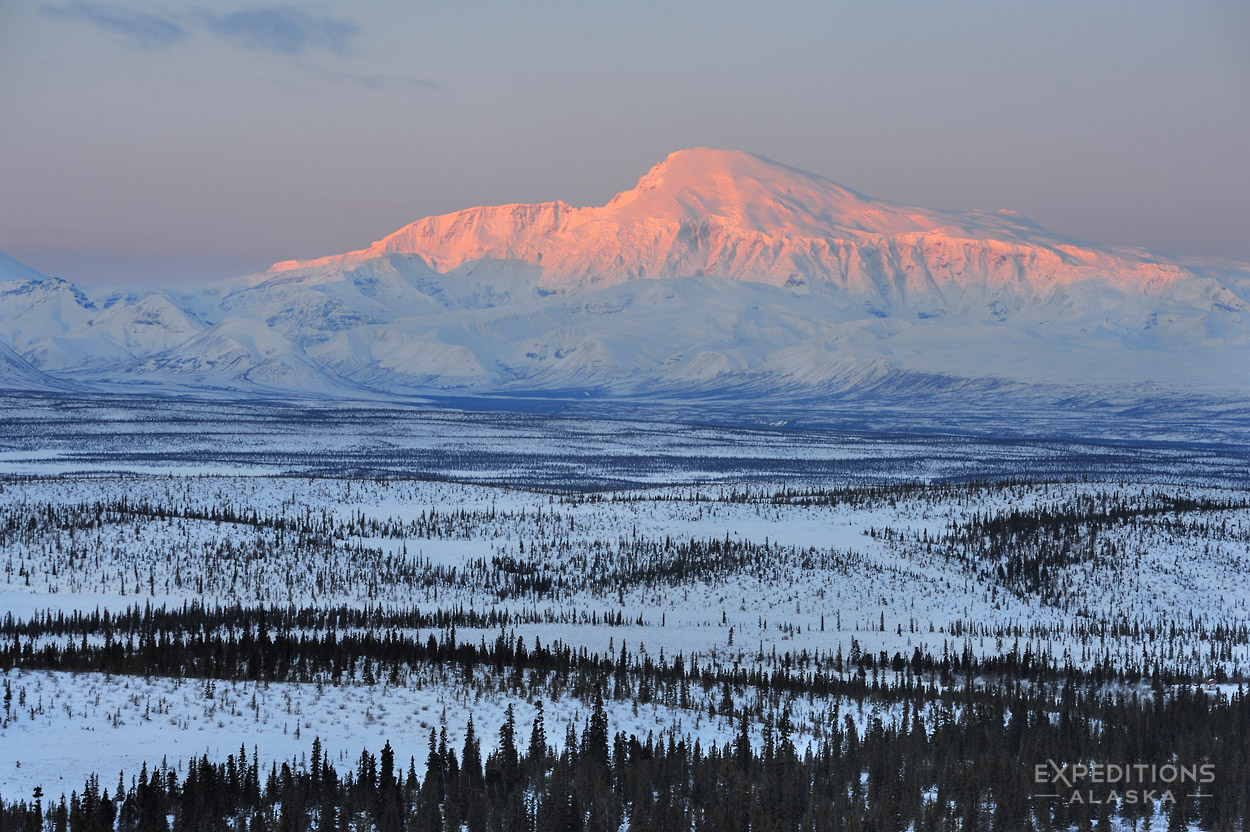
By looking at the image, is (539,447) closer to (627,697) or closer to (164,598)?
(164,598)

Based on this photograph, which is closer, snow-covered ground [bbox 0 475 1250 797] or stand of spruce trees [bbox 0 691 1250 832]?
stand of spruce trees [bbox 0 691 1250 832]

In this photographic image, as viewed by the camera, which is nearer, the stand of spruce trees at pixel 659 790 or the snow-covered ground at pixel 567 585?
the stand of spruce trees at pixel 659 790

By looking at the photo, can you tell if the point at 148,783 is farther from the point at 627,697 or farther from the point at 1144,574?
the point at 1144,574

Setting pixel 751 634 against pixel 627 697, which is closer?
pixel 627 697

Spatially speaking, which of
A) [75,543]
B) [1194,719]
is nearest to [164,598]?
[75,543]

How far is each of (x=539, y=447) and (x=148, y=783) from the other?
126986 millimetres

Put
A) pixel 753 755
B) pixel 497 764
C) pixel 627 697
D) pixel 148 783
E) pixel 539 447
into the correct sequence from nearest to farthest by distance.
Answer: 1. pixel 148 783
2. pixel 497 764
3. pixel 753 755
4. pixel 627 697
5. pixel 539 447

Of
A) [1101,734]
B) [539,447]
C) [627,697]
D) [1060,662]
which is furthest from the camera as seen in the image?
[539,447]

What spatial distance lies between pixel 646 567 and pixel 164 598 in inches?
857

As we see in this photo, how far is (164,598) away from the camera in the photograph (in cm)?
5359

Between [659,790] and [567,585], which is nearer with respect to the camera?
[659,790]

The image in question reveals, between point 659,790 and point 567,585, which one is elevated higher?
point 659,790

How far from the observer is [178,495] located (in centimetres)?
8444

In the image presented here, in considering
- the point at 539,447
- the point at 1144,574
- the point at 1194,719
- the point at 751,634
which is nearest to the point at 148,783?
the point at 1194,719
